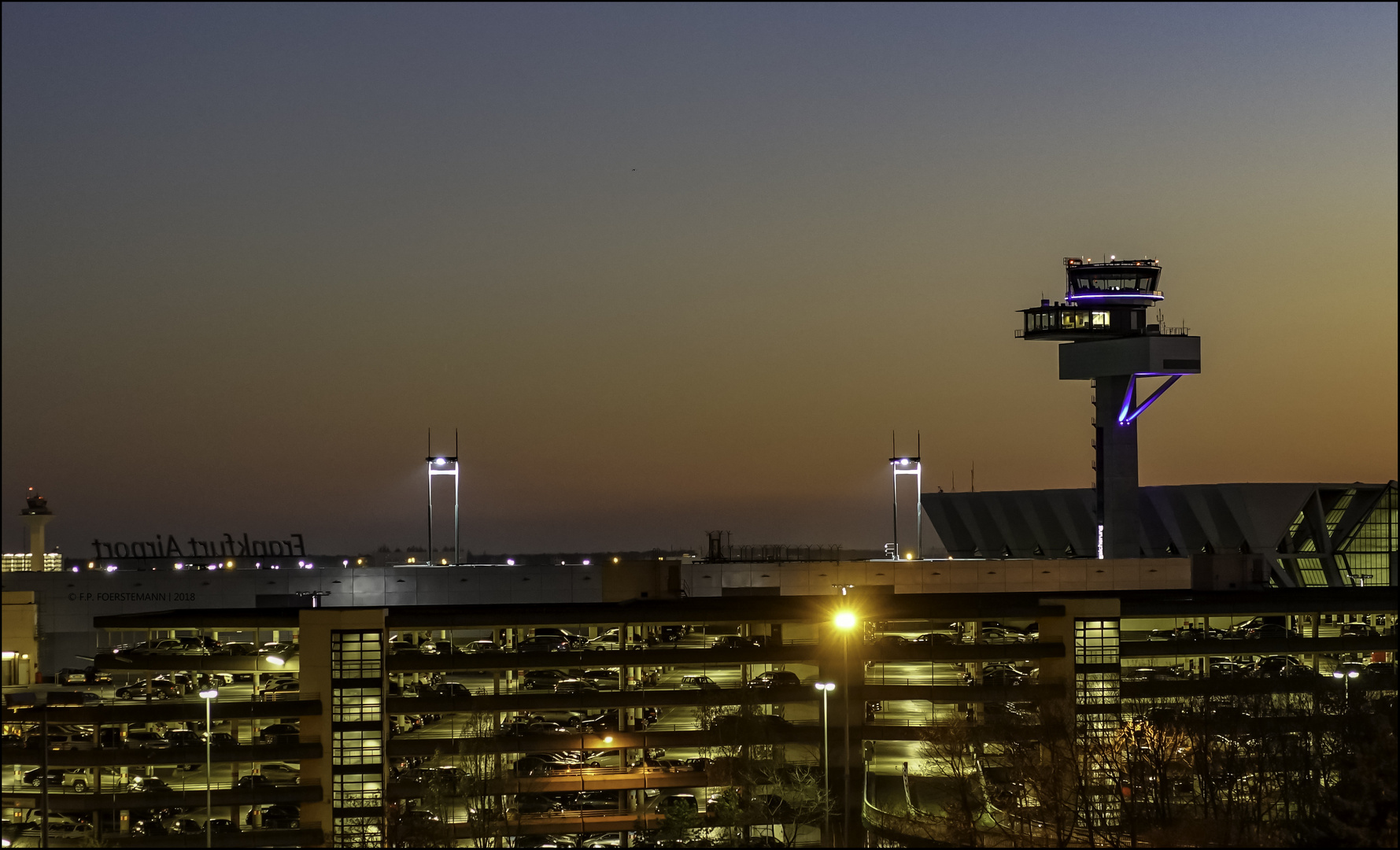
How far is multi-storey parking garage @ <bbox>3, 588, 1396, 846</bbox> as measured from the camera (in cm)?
7244

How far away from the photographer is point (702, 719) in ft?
264

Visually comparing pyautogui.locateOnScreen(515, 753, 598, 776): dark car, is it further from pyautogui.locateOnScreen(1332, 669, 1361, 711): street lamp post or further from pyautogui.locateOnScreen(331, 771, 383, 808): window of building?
pyautogui.locateOnScreen(1332, 669, 1361, 711): street lamp post

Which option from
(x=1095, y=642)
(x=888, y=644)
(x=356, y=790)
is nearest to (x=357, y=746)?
(x=356, y=790)

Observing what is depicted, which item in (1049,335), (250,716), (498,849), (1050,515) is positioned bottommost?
(498,849)

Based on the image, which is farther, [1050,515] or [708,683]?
[1050,515]

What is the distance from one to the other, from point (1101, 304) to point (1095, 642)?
66542 millimetres

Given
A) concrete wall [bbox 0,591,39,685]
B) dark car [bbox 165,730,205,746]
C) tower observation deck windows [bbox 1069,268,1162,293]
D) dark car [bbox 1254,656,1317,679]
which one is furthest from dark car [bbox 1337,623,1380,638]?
concrete wall [bbox 0,591,39,685]

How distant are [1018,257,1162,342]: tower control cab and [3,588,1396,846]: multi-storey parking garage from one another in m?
53.7

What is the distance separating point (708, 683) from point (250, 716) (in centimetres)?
2352

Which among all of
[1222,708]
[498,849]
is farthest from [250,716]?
[1222,708]

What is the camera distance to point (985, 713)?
8244 cm

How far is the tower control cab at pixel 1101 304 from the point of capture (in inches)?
5723

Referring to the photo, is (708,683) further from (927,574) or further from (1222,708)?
(927,574)

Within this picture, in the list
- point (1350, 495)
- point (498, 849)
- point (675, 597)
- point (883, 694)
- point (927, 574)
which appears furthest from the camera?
point (1350, 495)
